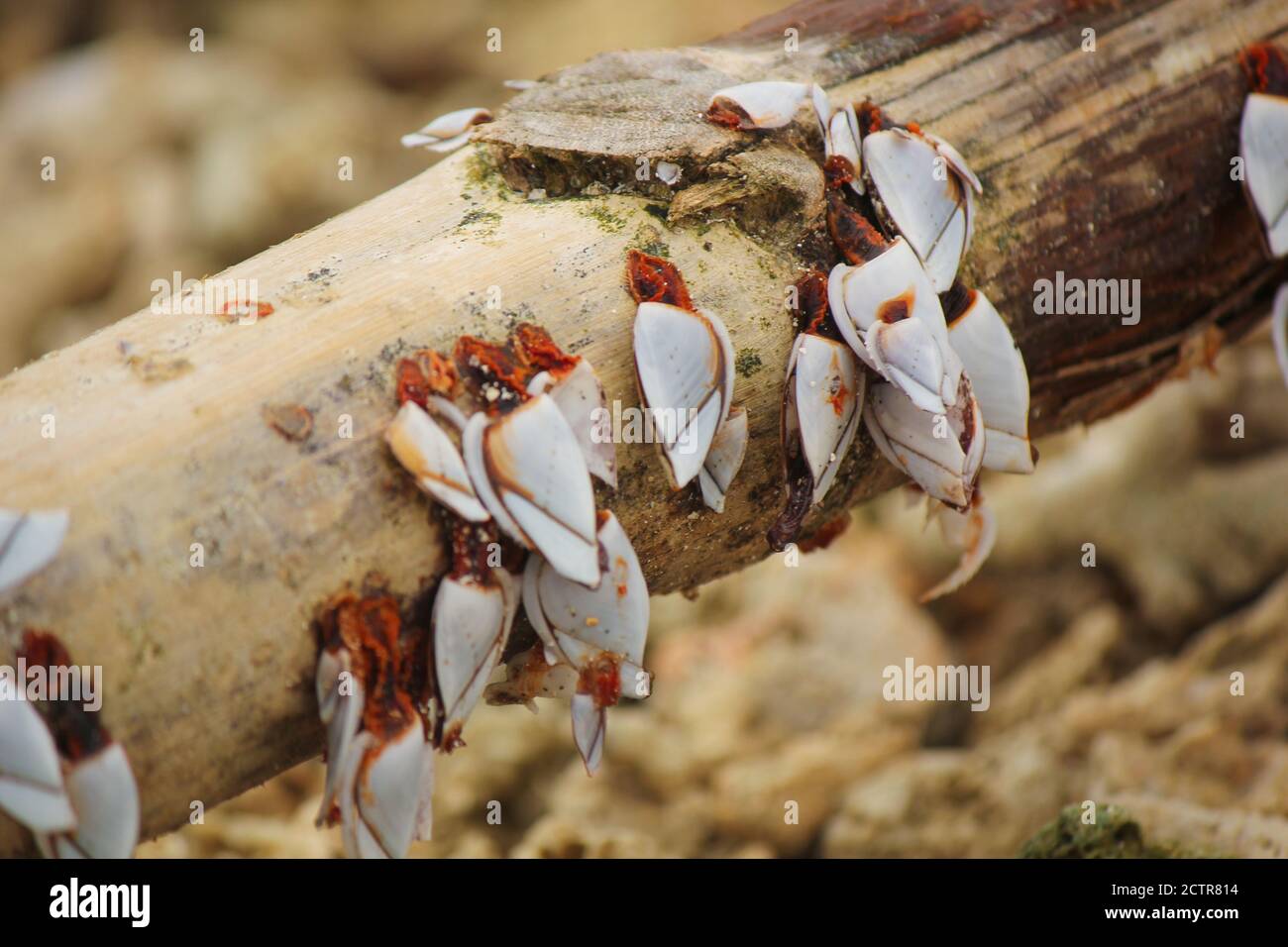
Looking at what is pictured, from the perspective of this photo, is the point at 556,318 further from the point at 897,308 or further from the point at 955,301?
the point at 955,301

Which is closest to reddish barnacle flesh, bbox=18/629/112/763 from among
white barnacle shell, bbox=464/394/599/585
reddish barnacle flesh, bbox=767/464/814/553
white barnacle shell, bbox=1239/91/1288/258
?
white barnacle shell, bbox=464/394/599/585

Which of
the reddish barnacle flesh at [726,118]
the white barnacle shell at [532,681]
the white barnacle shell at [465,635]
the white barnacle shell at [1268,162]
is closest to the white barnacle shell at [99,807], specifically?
the white barnacle shell at [465,635]

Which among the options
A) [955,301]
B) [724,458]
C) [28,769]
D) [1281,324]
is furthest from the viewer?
[1281,324]

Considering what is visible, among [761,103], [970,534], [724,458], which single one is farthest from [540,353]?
[970,534]

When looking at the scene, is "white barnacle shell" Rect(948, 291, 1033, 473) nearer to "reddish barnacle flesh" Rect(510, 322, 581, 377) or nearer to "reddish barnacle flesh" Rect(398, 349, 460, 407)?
"reddish barnacle flesh" Rect(510, 322, 581, 377)
